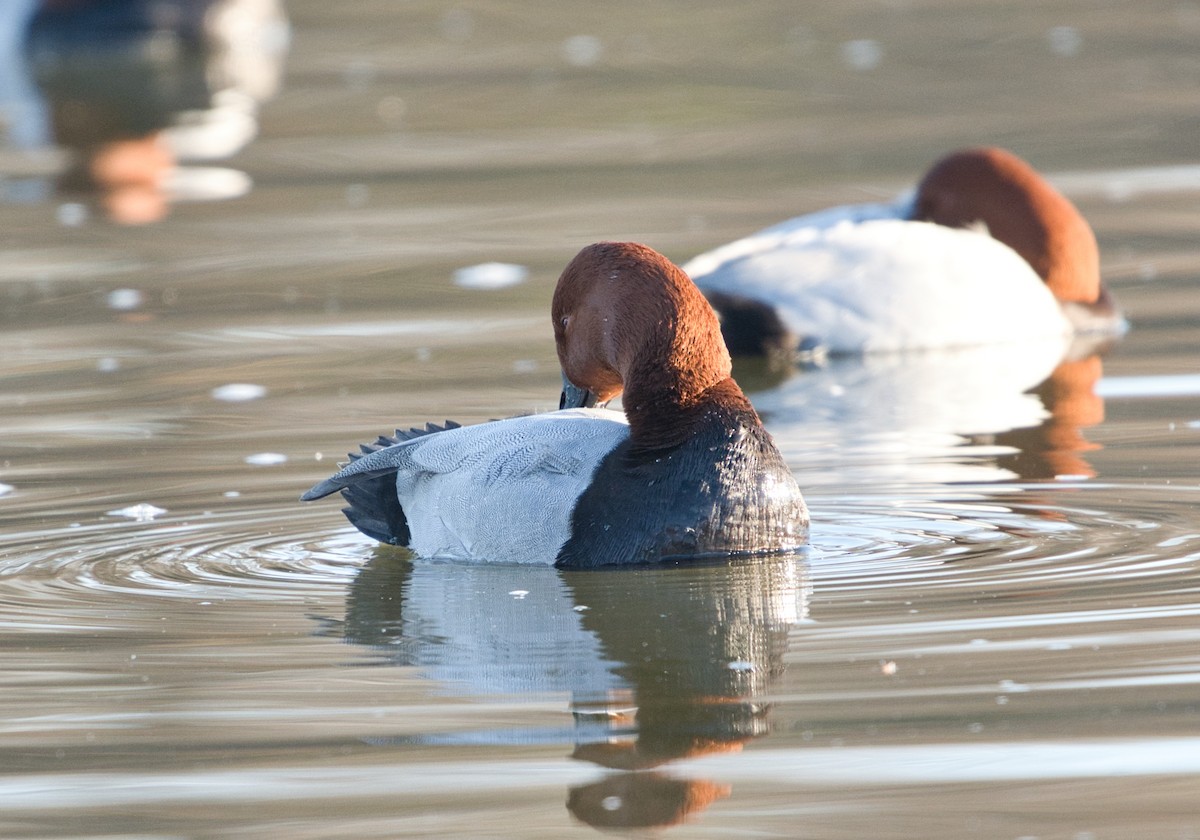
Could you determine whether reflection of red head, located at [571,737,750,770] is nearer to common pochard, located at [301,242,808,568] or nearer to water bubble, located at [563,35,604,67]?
common pochard, located at [301,242,808,568]

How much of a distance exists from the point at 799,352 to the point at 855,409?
1.20m

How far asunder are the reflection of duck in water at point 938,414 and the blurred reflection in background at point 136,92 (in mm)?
5273

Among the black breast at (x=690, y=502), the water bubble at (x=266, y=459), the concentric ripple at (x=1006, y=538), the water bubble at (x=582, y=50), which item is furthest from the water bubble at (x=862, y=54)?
the black breast at (x=690, y=502)

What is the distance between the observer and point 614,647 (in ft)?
15.2

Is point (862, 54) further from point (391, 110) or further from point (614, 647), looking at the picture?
point (614, 647)

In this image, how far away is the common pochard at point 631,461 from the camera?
17.2 ft

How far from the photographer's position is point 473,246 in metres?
10.7

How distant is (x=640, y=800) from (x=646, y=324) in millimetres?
1941

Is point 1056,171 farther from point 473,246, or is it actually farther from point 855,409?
point 855,409

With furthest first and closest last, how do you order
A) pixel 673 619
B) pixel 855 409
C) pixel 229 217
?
1. pixel 229 217
2. pixel 855 409
3. pixel 673 619

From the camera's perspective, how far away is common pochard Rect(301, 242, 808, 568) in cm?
523

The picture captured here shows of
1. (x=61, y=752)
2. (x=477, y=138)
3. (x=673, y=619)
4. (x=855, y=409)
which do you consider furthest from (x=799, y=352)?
(x=477, y=138)

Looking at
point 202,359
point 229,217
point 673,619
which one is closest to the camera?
point 673,619

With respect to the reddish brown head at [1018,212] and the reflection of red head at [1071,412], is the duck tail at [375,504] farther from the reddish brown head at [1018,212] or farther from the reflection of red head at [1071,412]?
the reddish brown head at [1018,212]
